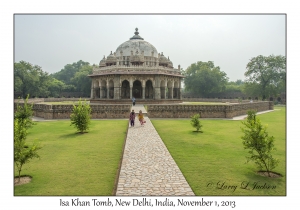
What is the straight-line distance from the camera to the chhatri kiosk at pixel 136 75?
31.3 m

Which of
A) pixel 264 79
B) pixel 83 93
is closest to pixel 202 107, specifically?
pixel 264 79

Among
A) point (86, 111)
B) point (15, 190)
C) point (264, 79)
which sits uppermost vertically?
point (264, 79)

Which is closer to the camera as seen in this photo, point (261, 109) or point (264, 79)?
point (261, 109)

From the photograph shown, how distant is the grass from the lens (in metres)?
5.43

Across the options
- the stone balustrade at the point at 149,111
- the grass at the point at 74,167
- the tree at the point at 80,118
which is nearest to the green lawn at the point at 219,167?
the grass at the point at 74,167

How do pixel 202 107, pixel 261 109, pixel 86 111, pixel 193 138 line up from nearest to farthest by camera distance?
pixel 193 138 < pixel 86 111 < pixel 202 107 < pixel 261 109

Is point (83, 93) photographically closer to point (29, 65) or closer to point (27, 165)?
point (29, 65)

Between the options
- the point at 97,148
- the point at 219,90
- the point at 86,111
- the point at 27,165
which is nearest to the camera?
the point at 27,165

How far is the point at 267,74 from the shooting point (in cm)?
4338

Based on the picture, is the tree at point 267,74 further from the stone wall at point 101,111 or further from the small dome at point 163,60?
the stone wall at point 101,111

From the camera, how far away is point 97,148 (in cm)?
927

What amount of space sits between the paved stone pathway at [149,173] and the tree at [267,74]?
40.8 meters

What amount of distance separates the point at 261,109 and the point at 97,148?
→ 2494cm

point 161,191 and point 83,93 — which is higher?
point 83,93
